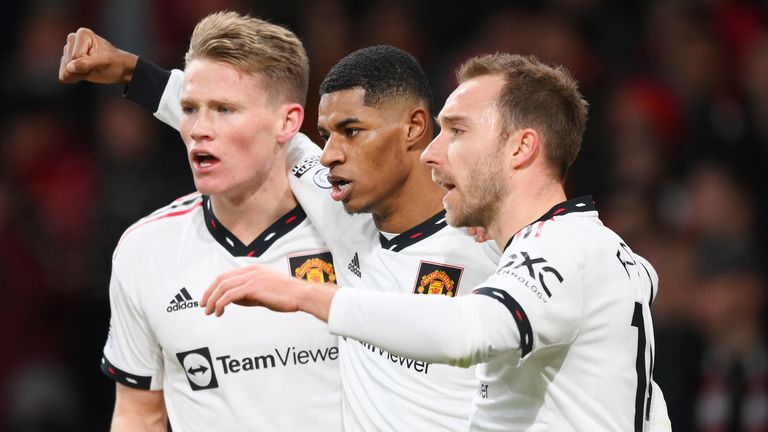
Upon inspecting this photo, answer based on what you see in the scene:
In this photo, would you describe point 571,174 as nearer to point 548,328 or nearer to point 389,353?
point 389,353

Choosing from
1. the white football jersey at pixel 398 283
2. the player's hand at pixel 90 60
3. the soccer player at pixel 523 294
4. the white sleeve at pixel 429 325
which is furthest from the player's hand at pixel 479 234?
the player's hand at pixel 90 60

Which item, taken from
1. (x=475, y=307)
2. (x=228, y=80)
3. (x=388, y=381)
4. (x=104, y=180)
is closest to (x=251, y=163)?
(x=228, y=80)

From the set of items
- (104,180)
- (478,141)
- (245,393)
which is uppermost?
(478,141)

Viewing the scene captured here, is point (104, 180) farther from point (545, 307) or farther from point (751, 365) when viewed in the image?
point (545, 307)

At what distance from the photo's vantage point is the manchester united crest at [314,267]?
13.8 feet

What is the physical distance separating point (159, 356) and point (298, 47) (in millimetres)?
1245

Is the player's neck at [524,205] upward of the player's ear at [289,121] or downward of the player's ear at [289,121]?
downward

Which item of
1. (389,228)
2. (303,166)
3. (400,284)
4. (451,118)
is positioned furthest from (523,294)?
(303,166)

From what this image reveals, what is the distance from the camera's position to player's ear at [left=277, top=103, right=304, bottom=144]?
4.27m

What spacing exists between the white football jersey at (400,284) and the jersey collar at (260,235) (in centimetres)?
11

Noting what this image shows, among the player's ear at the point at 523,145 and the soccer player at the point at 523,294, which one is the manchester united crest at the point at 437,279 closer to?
the soccer player at the point at 523,294

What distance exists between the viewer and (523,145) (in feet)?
11.1

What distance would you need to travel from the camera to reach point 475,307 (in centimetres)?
291

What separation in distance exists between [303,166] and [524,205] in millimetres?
1201
